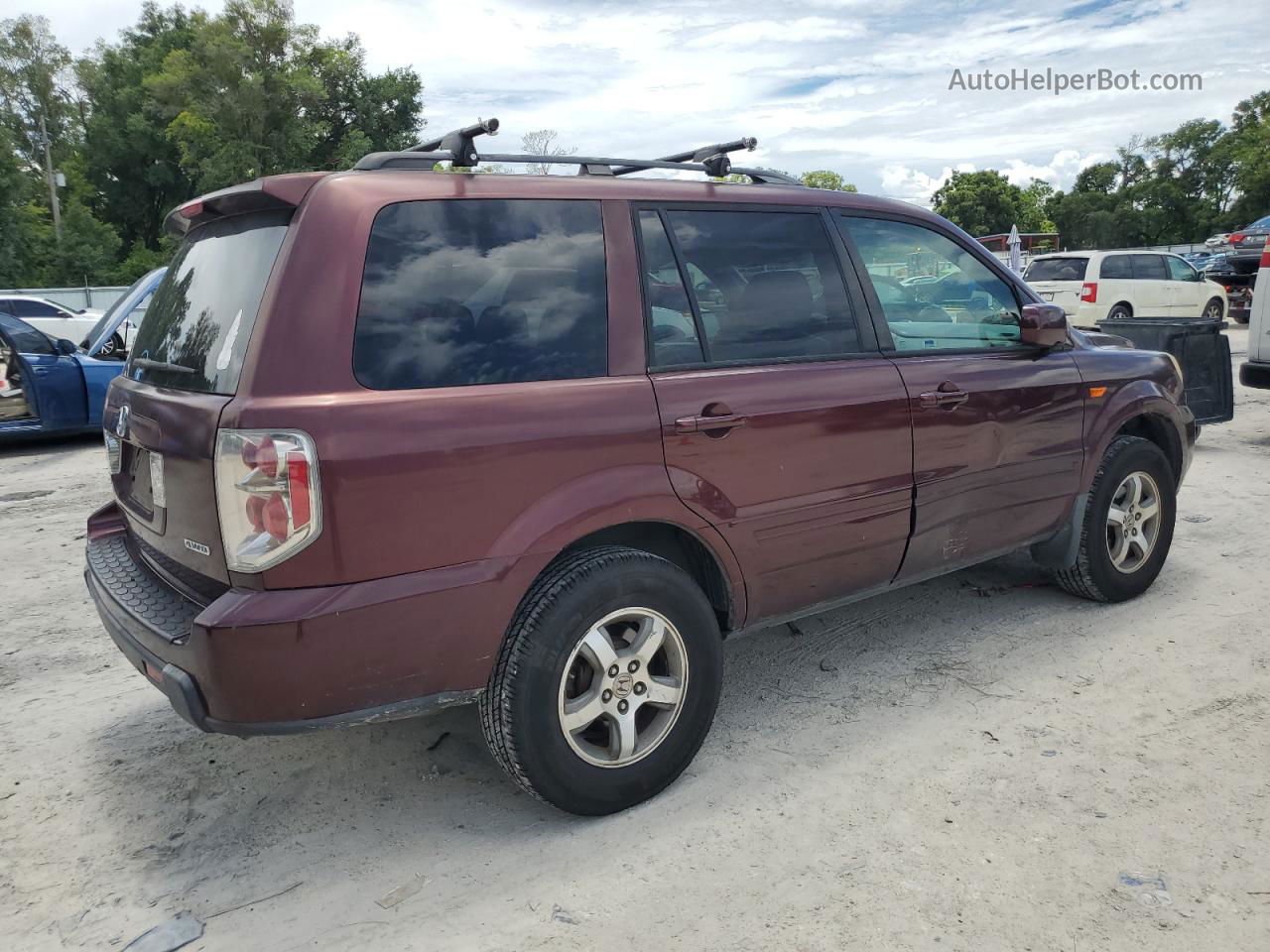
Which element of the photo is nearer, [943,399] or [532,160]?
Answer: [532,160]

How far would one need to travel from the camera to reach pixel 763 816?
2.86 meters

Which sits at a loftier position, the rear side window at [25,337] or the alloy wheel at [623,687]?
the rear side window at [25,337]

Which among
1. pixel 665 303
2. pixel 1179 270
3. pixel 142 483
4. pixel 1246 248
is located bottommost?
pixel 142 483

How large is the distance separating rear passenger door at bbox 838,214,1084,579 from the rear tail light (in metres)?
2.19

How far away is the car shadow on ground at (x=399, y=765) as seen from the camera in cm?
282

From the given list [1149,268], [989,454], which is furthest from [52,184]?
[989,454]

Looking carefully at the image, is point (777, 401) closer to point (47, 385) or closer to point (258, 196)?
point (258, 196)

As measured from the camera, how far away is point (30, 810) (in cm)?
300

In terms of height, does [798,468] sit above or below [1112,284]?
below

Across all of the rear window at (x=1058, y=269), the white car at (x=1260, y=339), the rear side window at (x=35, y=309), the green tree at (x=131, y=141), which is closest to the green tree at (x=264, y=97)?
the green tree at (x=131, y=141)

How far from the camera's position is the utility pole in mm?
44287

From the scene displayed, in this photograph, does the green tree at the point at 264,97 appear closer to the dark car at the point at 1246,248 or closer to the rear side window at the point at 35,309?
the rear side window at the point at 35,309

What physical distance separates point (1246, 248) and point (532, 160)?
2858cm

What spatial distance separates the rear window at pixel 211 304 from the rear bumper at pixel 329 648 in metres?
0.61
